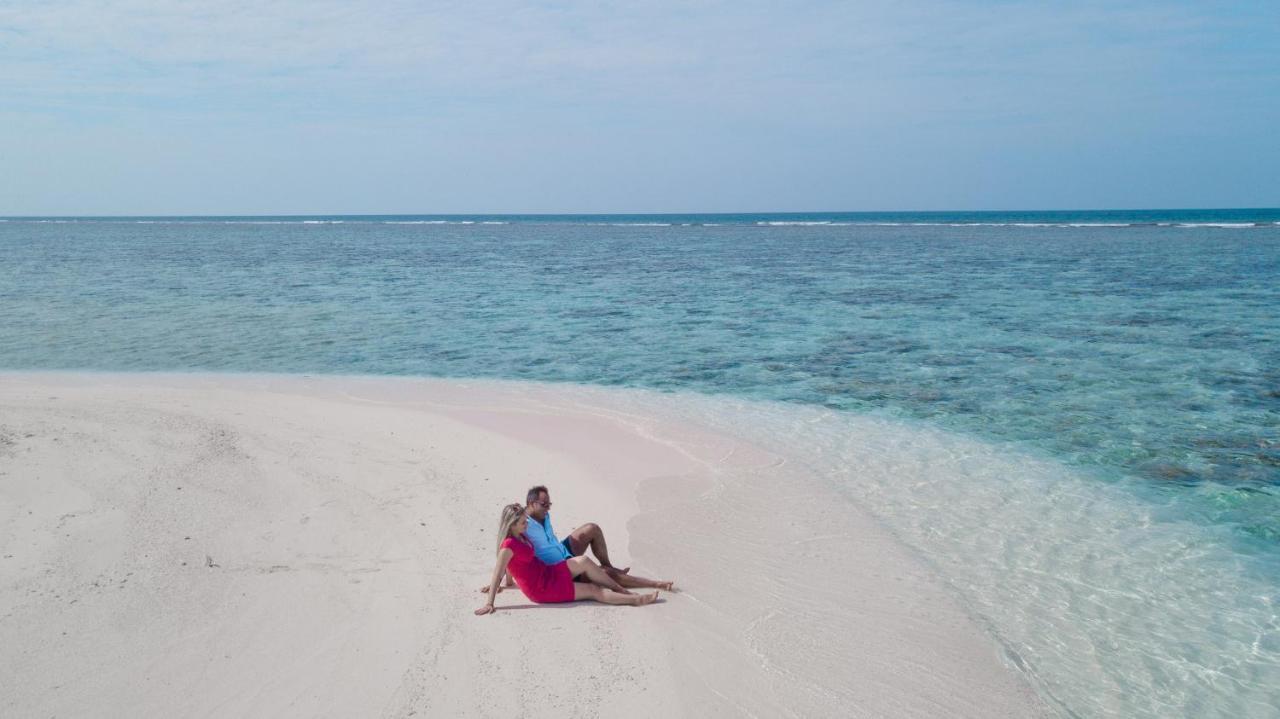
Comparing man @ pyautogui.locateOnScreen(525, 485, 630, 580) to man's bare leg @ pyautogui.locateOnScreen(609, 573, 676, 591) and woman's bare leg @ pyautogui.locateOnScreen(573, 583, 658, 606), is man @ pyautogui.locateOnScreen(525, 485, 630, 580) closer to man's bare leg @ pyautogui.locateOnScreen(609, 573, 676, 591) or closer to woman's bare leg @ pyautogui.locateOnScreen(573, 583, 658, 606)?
man's bare leg @ pyautogui.locateOnScreen(609, 573, 676, 591)

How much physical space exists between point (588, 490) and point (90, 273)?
120 feet

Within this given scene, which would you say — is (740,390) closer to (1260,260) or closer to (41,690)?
(41,690)

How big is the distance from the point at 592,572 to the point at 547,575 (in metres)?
0.35

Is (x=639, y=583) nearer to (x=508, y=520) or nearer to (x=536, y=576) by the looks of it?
(x=536, y=576)

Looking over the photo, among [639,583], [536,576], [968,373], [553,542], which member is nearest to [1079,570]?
[639,583]

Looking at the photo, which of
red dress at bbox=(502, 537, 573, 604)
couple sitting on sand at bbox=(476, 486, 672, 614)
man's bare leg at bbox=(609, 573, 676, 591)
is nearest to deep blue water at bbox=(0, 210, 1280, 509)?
man's bare leg at bbox=(609, 573, 676, 591)

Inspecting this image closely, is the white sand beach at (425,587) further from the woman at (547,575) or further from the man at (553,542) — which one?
the man at (553,542)

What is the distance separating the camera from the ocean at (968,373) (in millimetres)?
6613

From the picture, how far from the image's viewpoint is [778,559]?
296 inches

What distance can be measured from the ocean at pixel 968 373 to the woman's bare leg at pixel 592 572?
2.90 meters

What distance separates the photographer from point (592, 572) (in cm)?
657

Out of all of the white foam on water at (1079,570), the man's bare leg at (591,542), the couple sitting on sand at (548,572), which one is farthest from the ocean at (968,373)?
the man's bare leg at (591,542)

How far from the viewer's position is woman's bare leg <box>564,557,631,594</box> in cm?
657

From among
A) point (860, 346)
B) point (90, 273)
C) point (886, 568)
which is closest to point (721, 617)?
point (886, 568)
